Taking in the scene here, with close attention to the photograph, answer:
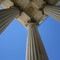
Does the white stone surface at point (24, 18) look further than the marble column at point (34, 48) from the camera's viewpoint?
Yes

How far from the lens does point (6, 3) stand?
10391 mm

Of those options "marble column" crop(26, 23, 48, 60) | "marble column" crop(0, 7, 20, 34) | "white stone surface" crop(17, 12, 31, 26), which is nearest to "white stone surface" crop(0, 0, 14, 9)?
"white stone surface" crop(17, 12, 31, 26)

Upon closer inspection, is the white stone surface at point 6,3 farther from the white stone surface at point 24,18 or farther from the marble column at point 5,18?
the marble column at point 5,18

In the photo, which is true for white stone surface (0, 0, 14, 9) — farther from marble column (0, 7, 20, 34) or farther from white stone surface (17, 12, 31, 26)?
marble column (0, 7, 20, 34)

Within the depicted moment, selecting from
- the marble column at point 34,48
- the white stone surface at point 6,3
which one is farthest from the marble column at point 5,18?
the white stone surface at point 6,3

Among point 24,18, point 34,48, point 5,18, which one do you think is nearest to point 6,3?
point 24,18

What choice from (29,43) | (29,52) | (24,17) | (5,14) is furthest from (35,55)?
(24,17)

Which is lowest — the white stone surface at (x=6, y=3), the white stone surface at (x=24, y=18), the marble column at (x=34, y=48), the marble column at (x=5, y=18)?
the marble column at (x=34, y=48)

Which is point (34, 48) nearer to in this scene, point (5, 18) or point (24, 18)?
point (5, 18)

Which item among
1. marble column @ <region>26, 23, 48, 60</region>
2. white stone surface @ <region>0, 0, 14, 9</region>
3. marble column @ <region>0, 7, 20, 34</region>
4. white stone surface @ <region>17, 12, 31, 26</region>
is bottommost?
marble column @ <region>26, 23, 48, 60</region>

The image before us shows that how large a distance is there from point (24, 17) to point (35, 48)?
394 centimetres

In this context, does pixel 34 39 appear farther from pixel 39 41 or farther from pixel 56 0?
pixel 56 0

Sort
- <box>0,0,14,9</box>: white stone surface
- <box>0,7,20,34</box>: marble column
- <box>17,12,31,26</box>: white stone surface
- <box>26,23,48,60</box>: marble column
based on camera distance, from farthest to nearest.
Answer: <box>17,12,31,26</box>: white stone surface → <box>0,0,14,9</box>: white stone surface → <box>0,7,20,34</box>: marble column → <box>26,23,48,60</box>: marble column

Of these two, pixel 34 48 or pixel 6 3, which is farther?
pixel 6 3
